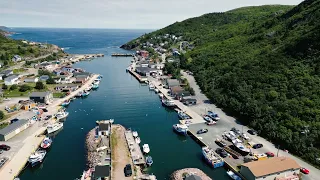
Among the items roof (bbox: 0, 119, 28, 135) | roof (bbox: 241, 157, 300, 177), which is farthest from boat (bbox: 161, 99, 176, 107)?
roof (bbox: 241, 157, 300, 177)

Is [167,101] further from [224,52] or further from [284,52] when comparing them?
[224,52]

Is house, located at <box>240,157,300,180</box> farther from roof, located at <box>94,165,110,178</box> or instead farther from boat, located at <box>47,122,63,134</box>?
boat, located at <box>47,122,63,134</box>

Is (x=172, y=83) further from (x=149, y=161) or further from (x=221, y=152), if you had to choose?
(x=149, y=161)

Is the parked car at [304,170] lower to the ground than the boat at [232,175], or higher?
higher

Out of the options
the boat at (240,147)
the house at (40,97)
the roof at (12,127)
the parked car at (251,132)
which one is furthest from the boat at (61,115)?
the parked car at (251,132)

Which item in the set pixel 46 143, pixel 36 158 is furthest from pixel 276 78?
pixel 36 158

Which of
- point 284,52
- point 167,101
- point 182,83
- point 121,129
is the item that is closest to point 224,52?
point 182,83

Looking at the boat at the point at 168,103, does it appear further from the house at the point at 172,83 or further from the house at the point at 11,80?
the house at the point at 11,80
